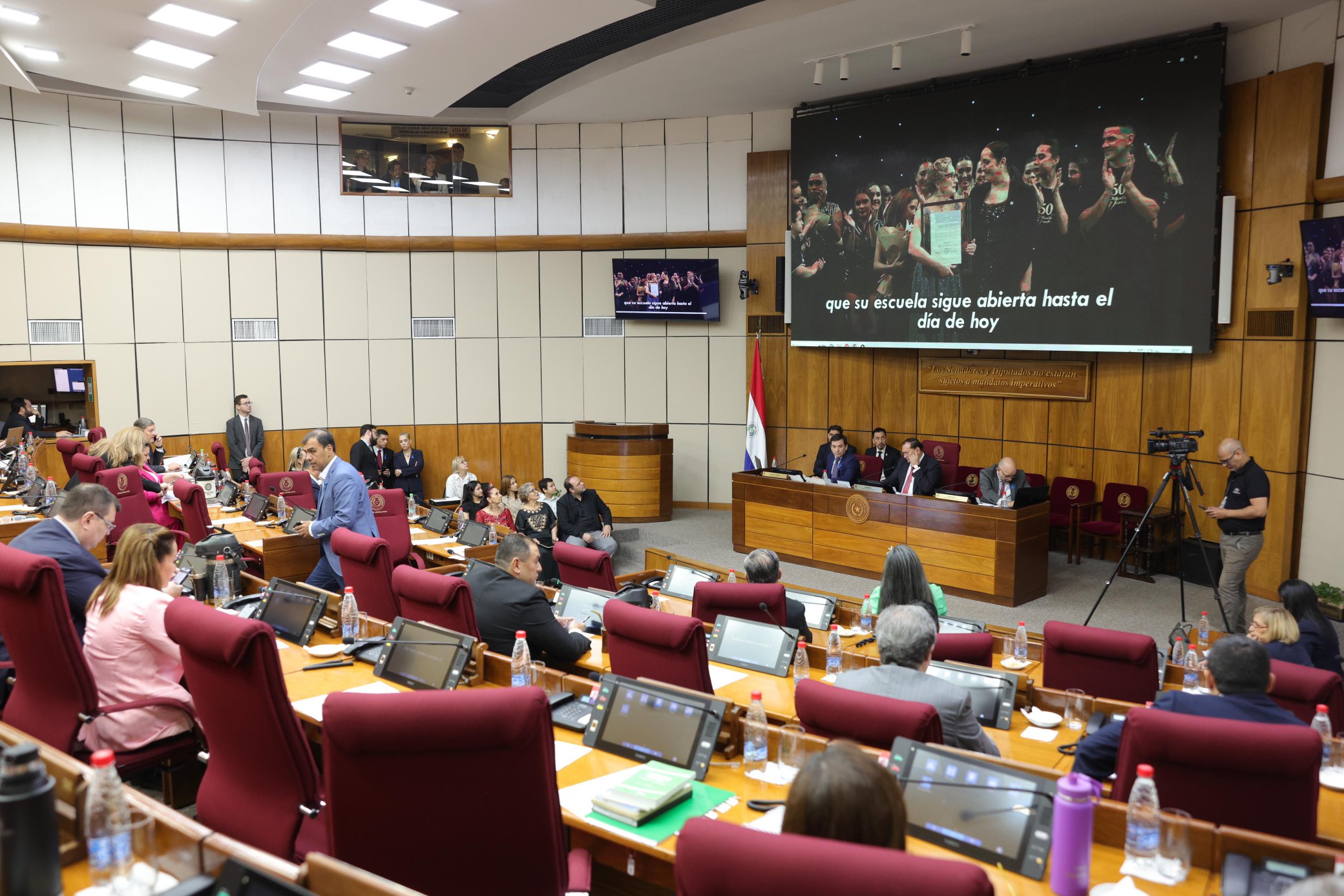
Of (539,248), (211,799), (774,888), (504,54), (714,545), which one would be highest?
(504,54)

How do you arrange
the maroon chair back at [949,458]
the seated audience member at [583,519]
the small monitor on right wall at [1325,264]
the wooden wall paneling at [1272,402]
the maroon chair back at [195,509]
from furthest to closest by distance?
the maroon chair back at [949,458] → the seated audience member at [583,519] → the wooden wall paneling at [1272,402] → the small monitor on right wall at [1325,264] → the maroon chair back at [195,509]

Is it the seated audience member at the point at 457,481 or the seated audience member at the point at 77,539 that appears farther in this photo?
the seated audience member at the point at 457,481

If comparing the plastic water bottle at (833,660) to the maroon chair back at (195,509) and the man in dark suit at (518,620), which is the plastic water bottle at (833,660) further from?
the maroon chair back at (195,509)

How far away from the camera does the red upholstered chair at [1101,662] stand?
12.9 ft

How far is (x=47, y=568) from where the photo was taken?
322 centimetres

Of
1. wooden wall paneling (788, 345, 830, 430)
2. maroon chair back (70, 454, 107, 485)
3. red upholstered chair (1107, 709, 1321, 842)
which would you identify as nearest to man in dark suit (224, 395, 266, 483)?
maroon chair back (70, 454, 107, 485)

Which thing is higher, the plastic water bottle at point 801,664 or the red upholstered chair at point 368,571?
the red upholstered chair at point 368,571

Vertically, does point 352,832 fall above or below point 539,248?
below

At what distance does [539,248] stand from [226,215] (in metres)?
4.10

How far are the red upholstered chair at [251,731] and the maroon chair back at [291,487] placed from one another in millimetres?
6559

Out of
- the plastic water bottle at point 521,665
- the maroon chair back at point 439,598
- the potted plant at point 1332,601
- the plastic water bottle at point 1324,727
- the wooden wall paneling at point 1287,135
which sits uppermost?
the wooden wall paneling at point 1287,135

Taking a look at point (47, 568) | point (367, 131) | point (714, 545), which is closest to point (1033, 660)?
point (47, 568)

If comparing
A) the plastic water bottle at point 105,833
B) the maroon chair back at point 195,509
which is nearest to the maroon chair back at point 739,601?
the plastic water bottle at point 105,833

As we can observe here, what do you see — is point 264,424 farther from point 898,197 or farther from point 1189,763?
point 1189,763
